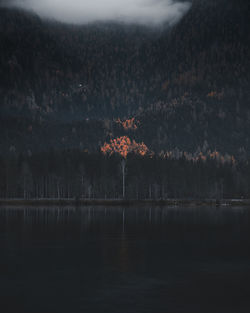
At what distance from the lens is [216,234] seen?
61.4 meters

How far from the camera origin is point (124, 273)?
3419 cm

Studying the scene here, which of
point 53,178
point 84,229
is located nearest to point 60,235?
point 84,229

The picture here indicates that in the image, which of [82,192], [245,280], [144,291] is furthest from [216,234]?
[82,192]

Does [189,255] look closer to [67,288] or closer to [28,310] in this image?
[67,288]

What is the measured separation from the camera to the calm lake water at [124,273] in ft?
84.2

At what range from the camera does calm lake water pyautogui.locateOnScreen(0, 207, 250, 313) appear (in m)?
25.7

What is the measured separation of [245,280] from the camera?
31891 millimetres

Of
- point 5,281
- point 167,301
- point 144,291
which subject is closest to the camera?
point 167,301

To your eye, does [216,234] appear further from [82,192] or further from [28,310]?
[82,192]

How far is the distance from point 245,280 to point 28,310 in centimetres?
1384

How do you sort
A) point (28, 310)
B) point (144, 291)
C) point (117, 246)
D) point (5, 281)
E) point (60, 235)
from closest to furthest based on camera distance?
point (28, 310) → point (144, 291) → point (5, 281) → point (117, 246) → point (60, 235)

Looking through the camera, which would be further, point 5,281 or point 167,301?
point 5,281

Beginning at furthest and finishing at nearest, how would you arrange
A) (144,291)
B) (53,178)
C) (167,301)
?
(53,178), (144,291), (167,301)

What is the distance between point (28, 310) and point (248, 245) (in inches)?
1215
